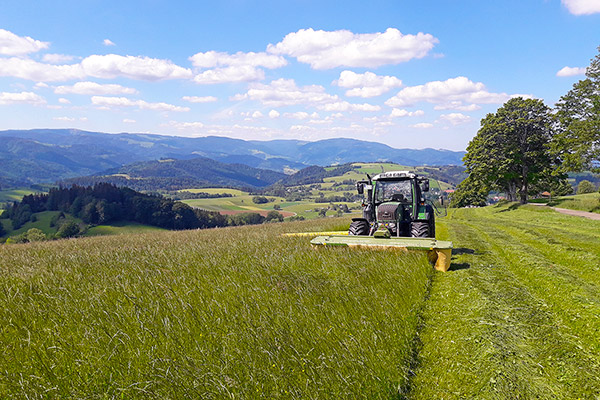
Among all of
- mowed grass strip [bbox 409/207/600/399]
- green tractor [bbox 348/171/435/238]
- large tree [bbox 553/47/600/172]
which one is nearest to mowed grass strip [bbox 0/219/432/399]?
mowed grass strip [bbox 409/207/600/399]

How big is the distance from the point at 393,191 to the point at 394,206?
1.45 m

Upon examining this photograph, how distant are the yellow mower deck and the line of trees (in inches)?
1062

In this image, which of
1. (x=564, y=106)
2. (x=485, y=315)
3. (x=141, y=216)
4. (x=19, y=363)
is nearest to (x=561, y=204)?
(x=564, y=106)

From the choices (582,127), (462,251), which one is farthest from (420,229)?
(582,127)

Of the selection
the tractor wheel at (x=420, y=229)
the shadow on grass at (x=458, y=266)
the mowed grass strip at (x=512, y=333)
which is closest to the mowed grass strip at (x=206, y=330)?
the mowed grass strip at (x=512, y=333)

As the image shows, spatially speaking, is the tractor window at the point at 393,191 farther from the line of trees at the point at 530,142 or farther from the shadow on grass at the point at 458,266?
the line of trees at the point at 530,142

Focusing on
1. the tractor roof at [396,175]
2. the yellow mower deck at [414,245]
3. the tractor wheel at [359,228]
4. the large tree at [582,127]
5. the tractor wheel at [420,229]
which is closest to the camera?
the yellow mower deck at [414,245]

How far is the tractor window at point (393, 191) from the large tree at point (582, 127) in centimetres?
2403

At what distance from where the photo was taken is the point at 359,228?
36.0ft

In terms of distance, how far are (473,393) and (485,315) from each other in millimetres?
2174

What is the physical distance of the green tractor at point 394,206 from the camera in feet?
34.5

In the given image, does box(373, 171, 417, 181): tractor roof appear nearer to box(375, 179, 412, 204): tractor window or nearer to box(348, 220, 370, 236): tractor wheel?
box(375, 179, 412, 204): tractor window

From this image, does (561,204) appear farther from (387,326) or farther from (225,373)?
(225,373)

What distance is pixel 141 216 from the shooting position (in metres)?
67.2
